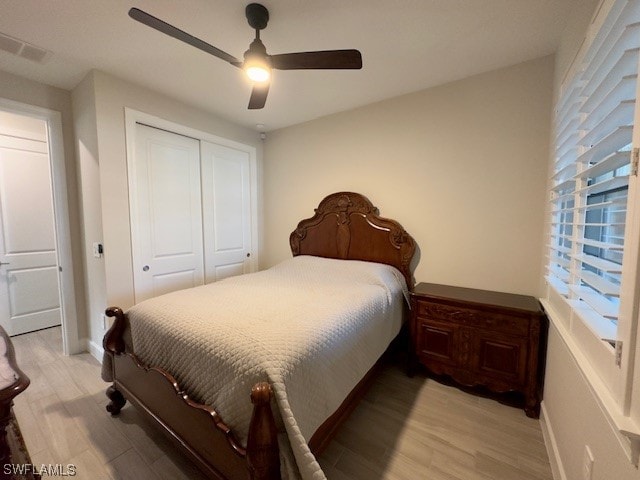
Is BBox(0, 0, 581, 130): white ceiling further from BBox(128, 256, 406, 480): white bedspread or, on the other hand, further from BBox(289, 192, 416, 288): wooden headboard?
BBox(128, 256, 406, 480): white bedspread

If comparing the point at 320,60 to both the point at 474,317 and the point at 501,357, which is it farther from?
the point at 501,357

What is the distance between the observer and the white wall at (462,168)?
1988 millimetres

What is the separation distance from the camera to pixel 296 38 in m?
1.70

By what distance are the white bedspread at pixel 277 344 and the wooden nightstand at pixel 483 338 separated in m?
0.30

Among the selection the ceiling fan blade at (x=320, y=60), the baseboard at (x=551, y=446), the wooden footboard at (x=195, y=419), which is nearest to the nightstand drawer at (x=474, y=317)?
the baseboard at (x=551, y=446)

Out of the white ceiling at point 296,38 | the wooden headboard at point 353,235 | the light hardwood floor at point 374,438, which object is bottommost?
the light hardwood floor at point 374,438

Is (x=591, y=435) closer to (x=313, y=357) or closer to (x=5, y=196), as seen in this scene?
(x=313, y=357)

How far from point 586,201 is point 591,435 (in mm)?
1034

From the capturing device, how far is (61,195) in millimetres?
2367

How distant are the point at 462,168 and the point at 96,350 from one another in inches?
147

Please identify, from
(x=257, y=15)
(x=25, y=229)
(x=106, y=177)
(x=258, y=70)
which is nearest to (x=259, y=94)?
(x=258, y=70)

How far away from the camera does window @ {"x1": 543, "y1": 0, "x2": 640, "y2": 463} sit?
766mm

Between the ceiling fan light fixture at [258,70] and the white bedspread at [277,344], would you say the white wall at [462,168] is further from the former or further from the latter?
the ceiling fan light fixture at [258,70]

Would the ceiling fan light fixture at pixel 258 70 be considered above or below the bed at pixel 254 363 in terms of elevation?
above
